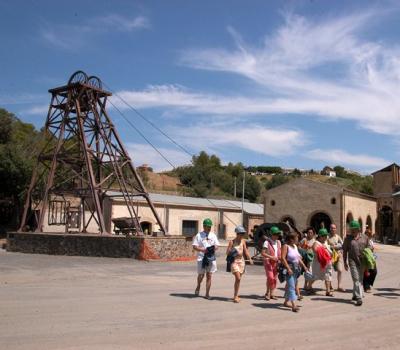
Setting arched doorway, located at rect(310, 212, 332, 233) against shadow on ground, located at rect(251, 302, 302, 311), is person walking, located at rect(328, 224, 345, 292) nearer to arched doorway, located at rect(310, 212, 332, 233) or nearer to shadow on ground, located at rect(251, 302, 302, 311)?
shadow on ground, located at rect(251, 302, 302, 311)

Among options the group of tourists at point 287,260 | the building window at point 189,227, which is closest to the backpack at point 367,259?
the group of tourists at point 287,260

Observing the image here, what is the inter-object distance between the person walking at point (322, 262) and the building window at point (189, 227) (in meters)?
31.8

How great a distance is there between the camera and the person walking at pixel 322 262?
10812 millimetres

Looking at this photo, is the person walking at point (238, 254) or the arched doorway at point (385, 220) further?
the arched doorway at point (385, 220)

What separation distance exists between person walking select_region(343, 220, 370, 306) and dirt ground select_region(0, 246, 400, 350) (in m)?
0.33

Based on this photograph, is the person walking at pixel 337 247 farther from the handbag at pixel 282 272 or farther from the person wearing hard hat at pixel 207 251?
the person wearing hard hat at pixel 207 251

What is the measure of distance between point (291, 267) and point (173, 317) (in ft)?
8.93

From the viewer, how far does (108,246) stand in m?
19.6

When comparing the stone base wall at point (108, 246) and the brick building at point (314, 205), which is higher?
the brick building at point (314, 205)

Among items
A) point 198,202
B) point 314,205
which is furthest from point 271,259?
point 198,202

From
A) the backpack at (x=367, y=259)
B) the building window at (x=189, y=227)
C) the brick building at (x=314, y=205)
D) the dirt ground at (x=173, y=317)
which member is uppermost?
the brick building at (x=314, y=205)

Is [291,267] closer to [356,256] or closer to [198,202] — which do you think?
[356,256]

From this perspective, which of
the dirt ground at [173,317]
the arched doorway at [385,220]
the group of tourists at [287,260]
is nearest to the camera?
the dirt ground at [173,317]

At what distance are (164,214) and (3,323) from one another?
33658 millimetres
